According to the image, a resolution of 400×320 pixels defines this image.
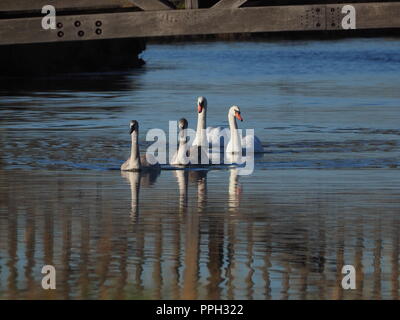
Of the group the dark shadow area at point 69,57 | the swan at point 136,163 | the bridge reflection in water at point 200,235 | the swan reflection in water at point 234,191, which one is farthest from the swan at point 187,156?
the dark shadow area at point 69,57

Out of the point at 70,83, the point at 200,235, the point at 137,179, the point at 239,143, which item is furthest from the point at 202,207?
the point at 70,83

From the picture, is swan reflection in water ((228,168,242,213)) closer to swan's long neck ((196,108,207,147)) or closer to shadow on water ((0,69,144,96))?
swan's long neck ((196,108,207,147))

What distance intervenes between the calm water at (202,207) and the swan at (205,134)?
106cm

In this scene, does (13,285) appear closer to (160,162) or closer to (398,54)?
(160,162)

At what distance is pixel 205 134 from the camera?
903 inches

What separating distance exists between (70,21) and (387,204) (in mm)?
5369

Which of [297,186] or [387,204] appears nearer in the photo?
[387,204]

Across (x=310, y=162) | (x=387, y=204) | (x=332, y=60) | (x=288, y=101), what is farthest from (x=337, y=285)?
(x=332, y=60)

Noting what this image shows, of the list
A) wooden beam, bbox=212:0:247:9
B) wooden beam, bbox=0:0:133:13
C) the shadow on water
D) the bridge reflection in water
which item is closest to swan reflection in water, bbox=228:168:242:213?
the bridge reflection in water

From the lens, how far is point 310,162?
20.8 meters

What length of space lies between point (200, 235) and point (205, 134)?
31.7ft

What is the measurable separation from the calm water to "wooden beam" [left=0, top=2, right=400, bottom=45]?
1.94 m

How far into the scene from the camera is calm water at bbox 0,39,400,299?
36.3 ft

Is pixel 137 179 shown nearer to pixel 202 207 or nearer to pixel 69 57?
pixel 202 207
